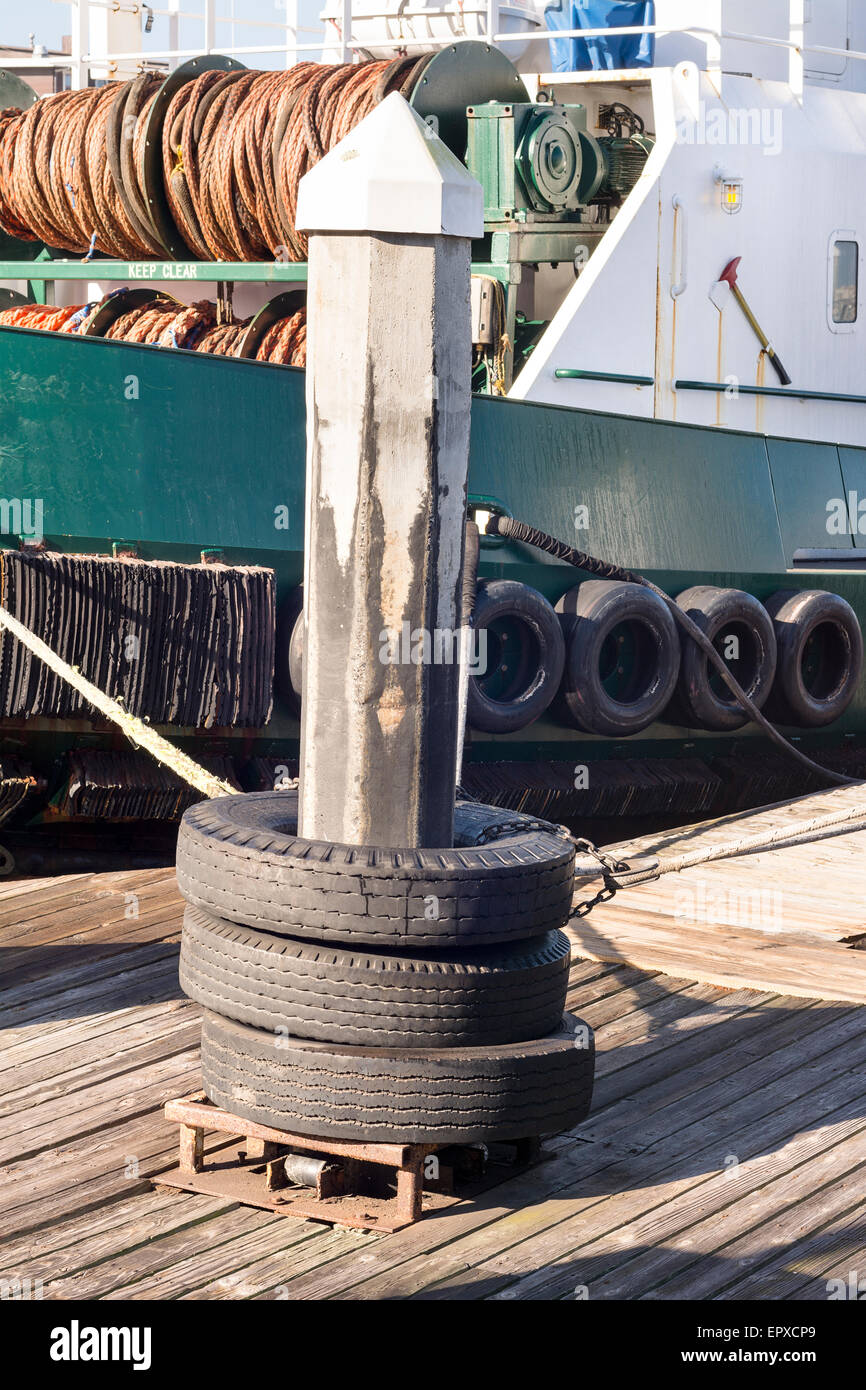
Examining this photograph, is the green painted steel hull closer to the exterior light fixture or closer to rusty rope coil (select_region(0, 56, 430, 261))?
the exterior light fixture

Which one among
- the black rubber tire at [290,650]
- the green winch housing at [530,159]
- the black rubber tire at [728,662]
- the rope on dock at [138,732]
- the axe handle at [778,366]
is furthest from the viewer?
the axe handle at [778,366]

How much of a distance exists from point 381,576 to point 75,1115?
4.54 feet

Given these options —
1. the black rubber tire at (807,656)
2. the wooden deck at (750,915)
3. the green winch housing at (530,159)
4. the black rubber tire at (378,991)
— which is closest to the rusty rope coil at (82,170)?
the green winch housing at (530,159)

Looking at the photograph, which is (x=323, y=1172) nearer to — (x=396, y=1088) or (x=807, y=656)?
(x=396, y=1088)

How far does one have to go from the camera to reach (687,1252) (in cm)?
295

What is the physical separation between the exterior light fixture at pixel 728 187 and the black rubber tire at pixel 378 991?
574 cm

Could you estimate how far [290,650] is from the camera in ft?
19.5

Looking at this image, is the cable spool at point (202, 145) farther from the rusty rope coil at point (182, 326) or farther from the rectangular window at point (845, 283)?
the rectangular window at point (845, 283)

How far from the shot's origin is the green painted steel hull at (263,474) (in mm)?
5688

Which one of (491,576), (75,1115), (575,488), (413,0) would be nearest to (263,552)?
(491,576)
